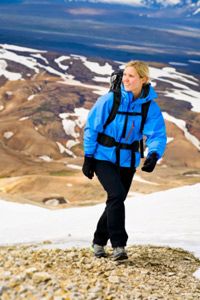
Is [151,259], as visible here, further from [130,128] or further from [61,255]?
[130,128]

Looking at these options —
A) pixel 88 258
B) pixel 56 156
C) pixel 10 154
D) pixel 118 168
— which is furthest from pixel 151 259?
pixel 56 156

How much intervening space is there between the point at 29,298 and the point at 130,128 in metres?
2.55

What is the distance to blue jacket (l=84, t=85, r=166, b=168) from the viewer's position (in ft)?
24.7

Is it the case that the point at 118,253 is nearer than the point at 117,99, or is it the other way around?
the point at 117,99

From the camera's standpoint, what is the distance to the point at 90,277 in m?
7.08

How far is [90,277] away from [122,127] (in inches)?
72.4

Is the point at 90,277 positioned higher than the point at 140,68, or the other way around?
the point at 140,68

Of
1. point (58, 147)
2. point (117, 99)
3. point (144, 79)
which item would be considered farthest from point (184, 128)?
point (117, 99)

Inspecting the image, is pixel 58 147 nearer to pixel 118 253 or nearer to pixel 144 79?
pixel 118 253

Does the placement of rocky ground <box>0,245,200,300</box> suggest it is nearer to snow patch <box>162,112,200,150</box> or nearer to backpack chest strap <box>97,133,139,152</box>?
backpack chest strap <box>97,133,139,152</box>

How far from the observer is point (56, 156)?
140 m

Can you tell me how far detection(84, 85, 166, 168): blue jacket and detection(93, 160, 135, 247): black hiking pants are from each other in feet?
0.37

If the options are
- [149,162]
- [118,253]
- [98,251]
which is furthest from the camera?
[98,251]

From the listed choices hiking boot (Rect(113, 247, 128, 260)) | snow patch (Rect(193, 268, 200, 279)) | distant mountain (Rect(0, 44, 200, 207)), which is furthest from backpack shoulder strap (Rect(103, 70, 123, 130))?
distant mountain (Rect(0, 44, 200, 207))
